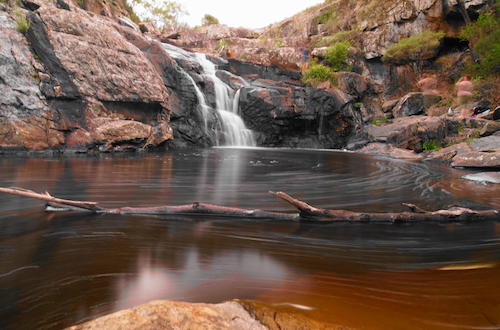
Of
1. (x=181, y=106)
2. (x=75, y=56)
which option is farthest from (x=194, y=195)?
(x=181, y=106)

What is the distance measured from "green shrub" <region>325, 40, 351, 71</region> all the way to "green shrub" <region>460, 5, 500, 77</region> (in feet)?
26.4

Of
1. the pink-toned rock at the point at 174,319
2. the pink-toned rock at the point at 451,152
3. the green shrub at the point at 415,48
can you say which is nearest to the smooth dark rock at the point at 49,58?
the pink-toned rock at the point at 174,319

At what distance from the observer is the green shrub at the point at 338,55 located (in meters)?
24.4

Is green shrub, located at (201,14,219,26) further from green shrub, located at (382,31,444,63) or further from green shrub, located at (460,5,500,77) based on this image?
green shrub, located at (460,5,500,77)

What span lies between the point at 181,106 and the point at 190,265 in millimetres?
15254

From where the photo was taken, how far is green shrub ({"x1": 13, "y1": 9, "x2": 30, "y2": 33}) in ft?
37.3

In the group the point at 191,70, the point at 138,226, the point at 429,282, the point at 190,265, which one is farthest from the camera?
the point at 191,70

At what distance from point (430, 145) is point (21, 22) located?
18369 millimetres

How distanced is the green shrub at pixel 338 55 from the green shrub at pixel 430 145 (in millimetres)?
12916

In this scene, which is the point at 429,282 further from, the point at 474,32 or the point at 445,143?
the point at 474,32

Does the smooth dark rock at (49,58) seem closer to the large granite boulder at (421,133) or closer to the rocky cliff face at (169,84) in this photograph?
the rocky cliff face at (169,84)

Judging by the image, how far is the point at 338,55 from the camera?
80.5 ft

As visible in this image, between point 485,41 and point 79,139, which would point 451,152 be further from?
point 79,139

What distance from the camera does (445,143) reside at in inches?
535
